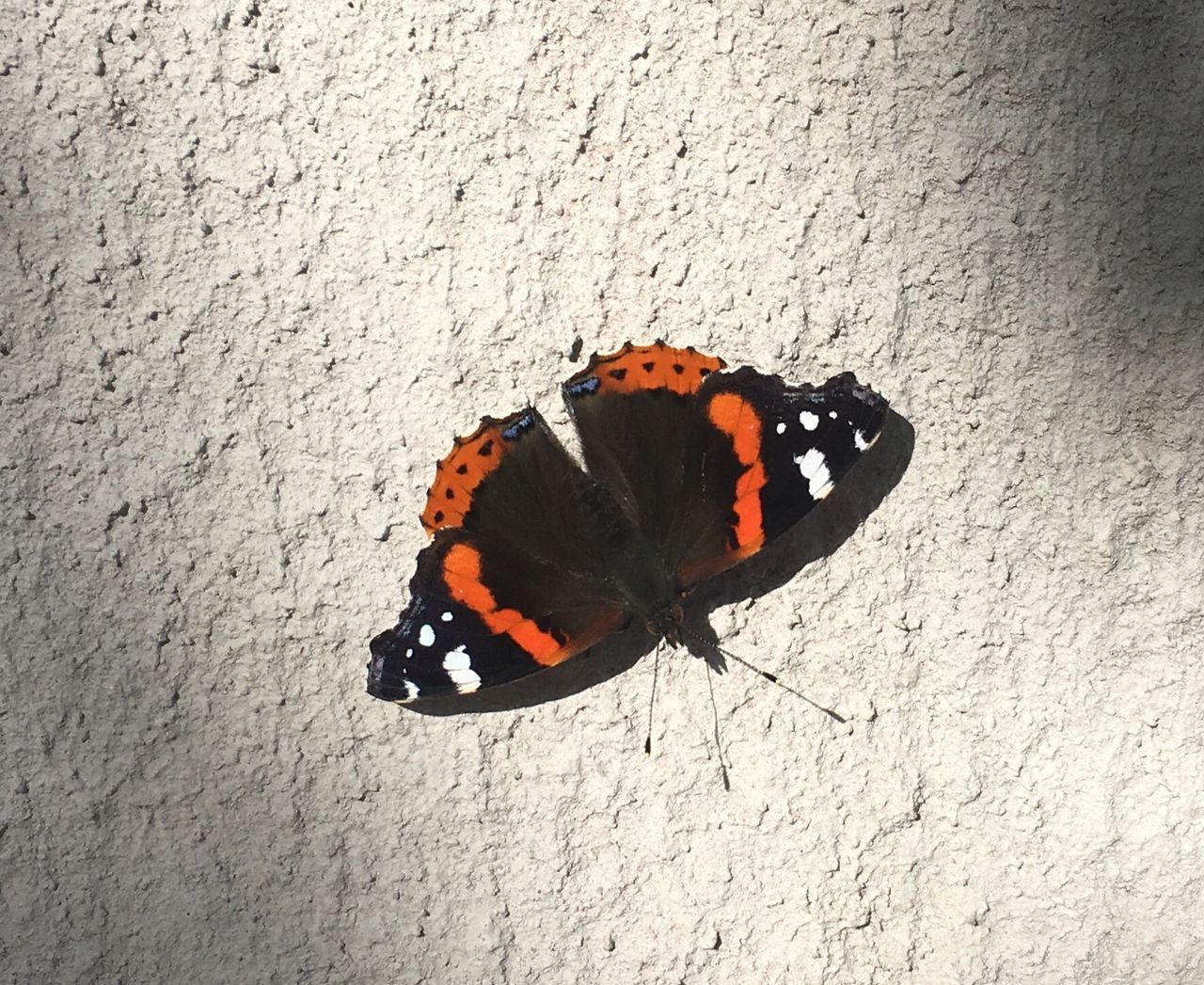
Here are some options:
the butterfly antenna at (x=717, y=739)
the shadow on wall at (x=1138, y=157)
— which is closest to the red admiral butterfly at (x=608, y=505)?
the butterfly antenna at (x=717, y=739)

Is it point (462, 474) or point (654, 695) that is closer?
point (462, 474)

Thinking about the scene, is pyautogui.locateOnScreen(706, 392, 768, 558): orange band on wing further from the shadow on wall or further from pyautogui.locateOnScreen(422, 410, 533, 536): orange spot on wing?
the shadow on wall

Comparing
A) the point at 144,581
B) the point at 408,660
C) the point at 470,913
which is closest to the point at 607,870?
the point at 470,913

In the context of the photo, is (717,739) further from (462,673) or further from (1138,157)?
(1138,157)

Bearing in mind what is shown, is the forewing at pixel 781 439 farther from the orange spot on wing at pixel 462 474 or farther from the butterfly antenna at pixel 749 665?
the orange spot on wing at pixel 462 474

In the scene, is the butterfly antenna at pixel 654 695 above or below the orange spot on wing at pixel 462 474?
below

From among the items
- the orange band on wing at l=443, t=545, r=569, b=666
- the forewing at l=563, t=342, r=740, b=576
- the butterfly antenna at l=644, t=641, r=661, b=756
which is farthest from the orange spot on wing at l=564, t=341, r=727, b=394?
the butterfly antenna at l=644, t=641, r=661, b=756

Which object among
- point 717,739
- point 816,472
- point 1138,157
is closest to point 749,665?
point 717,739
